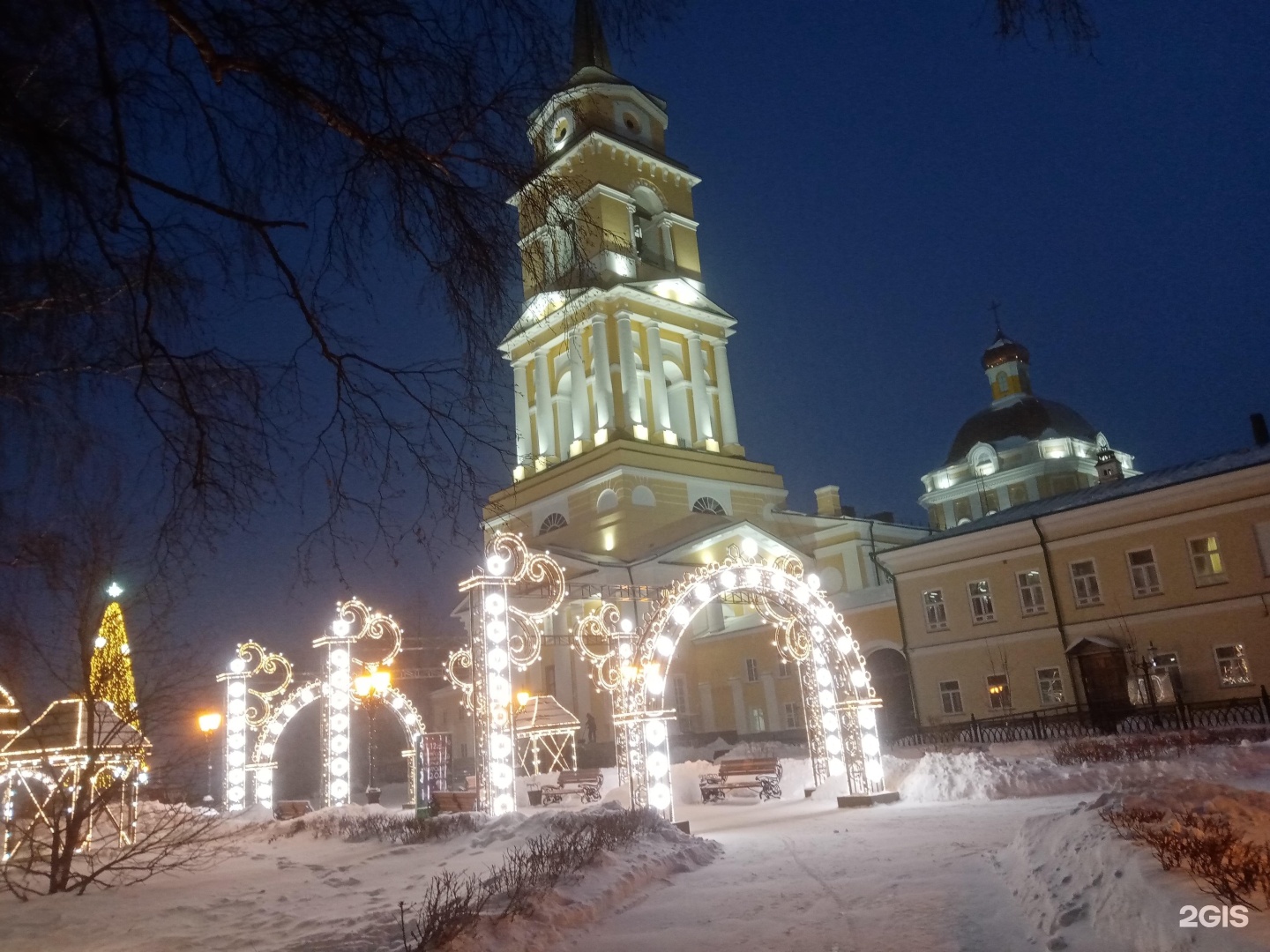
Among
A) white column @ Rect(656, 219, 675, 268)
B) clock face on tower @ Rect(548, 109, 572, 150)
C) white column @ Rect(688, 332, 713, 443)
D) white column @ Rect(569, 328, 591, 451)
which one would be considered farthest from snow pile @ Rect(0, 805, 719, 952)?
white column @ Rect(656, 219, 675, 268)

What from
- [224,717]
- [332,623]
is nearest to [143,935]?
[332,623]

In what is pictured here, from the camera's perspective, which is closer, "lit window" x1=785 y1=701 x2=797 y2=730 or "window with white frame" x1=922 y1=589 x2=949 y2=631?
"window with white frame" x1=922 y1=589 x2=949 y2=631

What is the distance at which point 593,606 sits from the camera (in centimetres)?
3791

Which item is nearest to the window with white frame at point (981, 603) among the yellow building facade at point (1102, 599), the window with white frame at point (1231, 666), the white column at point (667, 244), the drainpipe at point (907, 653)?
the yellow building facade at point (1102, 599)

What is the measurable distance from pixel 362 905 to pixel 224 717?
16270mm

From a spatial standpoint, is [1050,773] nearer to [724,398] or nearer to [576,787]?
[576,787]

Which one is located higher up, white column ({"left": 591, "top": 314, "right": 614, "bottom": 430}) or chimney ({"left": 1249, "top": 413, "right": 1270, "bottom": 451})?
white column ({"left": 591, "top": 314, "right": 614, "bottom": 430})

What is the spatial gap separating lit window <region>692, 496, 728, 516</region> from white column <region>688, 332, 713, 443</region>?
3829 mm

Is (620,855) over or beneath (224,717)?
beneath

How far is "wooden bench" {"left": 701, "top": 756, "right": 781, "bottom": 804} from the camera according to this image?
2064 cm

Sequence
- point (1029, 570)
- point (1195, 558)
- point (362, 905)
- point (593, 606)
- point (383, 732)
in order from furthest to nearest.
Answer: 1. point (383, 732)
2. point (593, 606)
3. point (1029, 570)
4. point (1195, 558)
5. point (362, 905)

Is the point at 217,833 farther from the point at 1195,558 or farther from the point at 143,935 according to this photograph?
the point at 1195,558

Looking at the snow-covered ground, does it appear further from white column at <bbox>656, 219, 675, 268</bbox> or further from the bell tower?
white column at <bbox>656, 219, 675, 268</bbox>

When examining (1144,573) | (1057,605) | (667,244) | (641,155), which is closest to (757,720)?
(1057,605)
